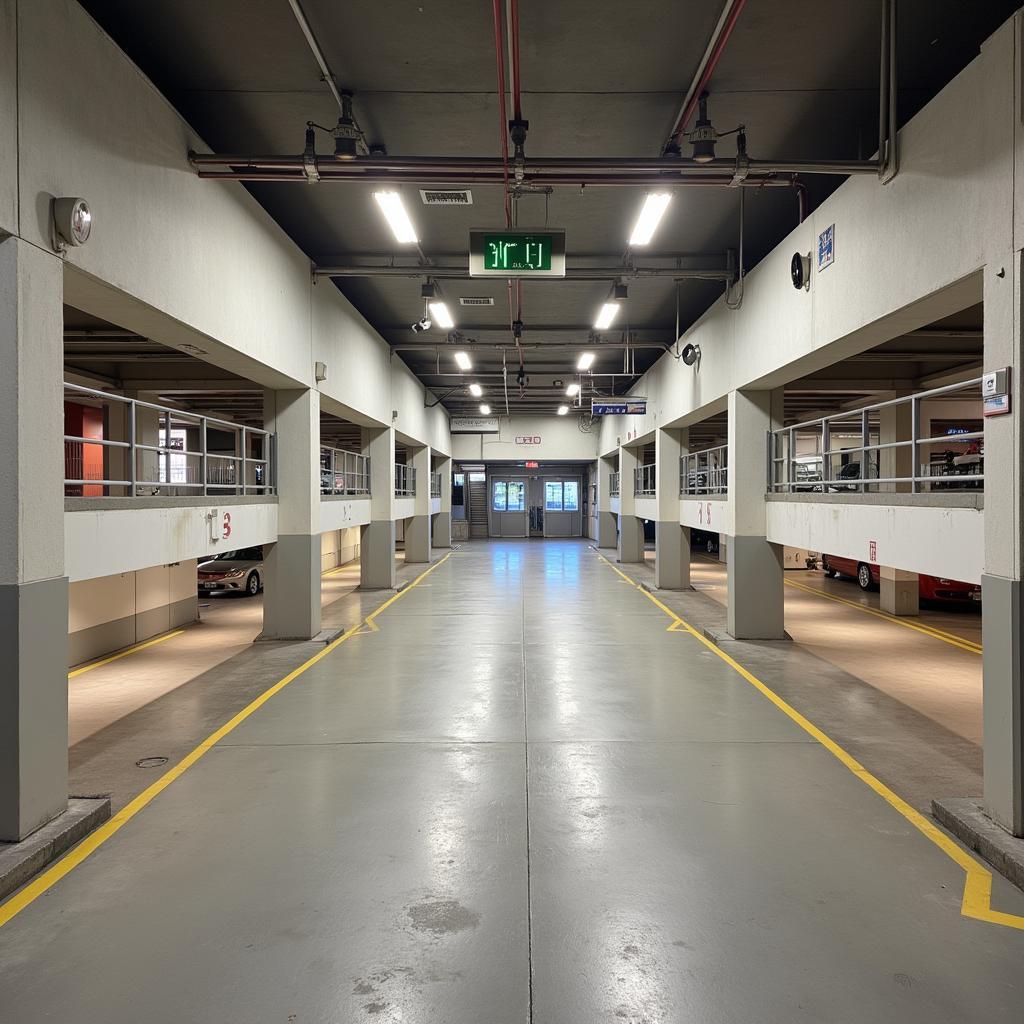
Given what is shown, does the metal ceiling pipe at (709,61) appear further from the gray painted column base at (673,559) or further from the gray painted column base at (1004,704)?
the gray painted column base at (673,559)

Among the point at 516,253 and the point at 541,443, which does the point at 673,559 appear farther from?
the point at 541,443

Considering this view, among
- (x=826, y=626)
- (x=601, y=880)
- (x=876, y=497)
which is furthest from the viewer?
(x=826, y=626)

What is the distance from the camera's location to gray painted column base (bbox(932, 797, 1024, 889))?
4.19m

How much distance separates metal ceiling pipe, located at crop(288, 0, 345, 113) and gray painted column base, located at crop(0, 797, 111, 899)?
6224 millimetres

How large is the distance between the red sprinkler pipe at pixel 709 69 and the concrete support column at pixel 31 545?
5.33 m

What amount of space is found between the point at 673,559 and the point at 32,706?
576 inches

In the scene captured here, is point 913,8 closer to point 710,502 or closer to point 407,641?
point 710,502

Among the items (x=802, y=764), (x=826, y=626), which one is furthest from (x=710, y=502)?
(x=802, y=764)

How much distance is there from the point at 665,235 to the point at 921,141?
5233 millimetres

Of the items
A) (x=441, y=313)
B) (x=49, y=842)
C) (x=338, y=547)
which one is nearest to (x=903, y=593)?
(x=441, y=313)

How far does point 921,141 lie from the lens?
5512 mm

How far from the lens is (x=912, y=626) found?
12.8 m

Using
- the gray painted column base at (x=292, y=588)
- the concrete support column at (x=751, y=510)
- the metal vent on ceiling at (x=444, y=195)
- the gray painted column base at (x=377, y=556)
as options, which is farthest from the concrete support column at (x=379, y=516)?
the metal vent on ceiling at (x=444, y=195)

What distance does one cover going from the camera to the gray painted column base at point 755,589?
10.8 m
